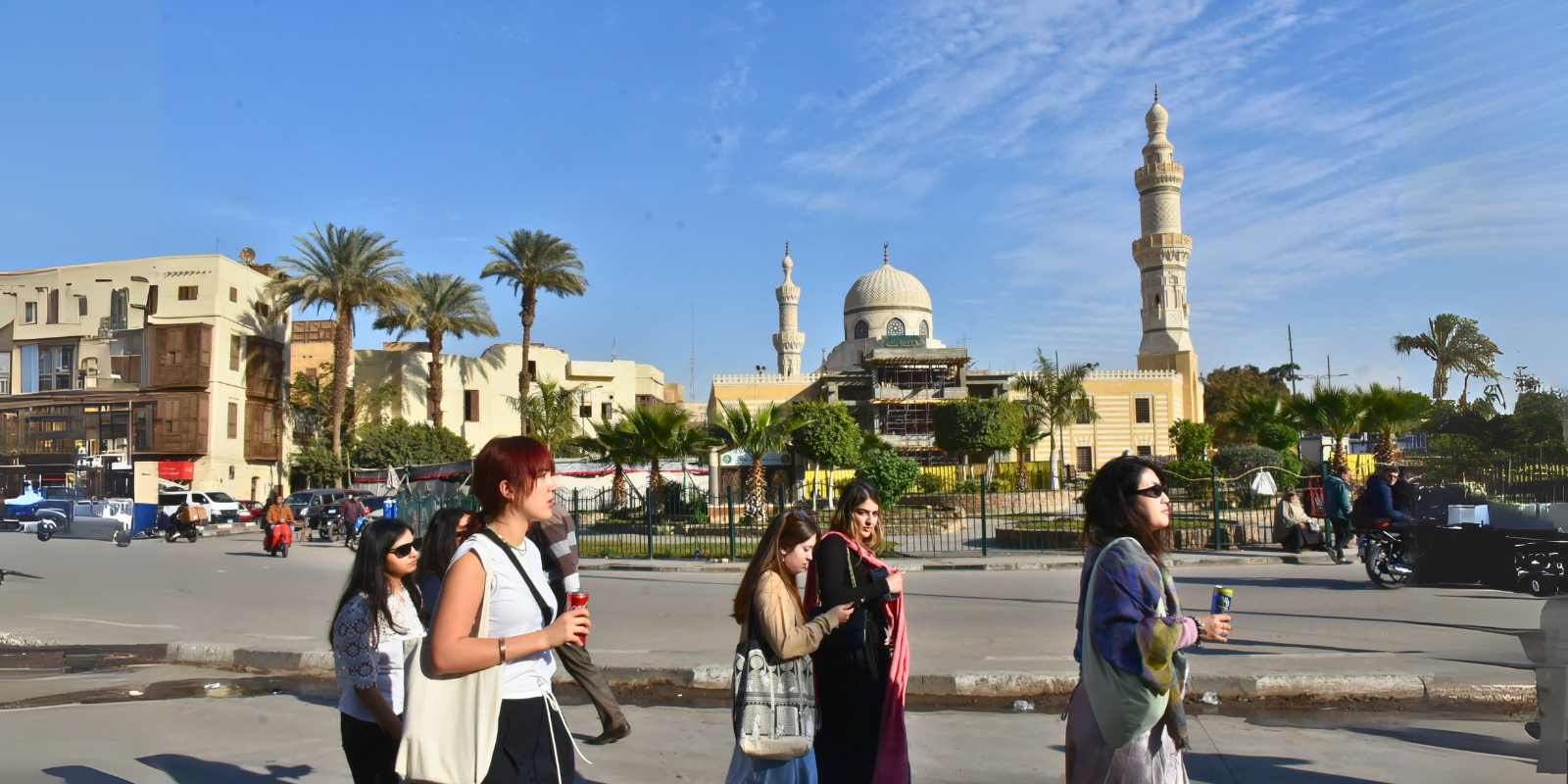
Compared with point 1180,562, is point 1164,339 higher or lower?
higher

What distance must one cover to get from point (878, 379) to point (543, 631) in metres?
46.8

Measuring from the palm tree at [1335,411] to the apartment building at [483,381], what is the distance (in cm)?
3056

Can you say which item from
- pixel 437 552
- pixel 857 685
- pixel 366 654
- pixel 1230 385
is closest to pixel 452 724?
pixel 366 654

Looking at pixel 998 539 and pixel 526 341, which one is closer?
pixel 998 539

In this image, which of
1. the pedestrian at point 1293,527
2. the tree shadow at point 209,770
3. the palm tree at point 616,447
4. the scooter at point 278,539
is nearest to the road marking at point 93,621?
the tree shadow at point 209,770

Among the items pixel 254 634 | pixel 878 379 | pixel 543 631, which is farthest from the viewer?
pixel 878 379

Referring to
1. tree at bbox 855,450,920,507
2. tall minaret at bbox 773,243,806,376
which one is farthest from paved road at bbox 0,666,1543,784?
tall minaret at bbox 773,243,806,376

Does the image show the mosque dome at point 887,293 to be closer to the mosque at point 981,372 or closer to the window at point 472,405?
the mosque at point 981,372

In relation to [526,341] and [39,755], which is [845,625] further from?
[526,341]

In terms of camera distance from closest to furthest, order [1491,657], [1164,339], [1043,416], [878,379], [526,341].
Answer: [1491,657], [526,341], [1043,416], [878,379], [1164,339]

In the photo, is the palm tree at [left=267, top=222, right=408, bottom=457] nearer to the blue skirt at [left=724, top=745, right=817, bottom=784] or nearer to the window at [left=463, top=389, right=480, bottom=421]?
the window at [left=463, top=389, right=480, bottom=421]

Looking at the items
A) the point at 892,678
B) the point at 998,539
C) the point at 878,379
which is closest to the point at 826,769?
the point at 892,678

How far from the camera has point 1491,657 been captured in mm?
6625

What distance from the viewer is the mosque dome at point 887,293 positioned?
192 ft
